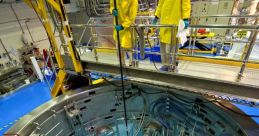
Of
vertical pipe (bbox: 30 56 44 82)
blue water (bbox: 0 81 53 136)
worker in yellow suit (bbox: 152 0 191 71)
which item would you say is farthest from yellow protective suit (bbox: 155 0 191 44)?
vertical pipe (bbox: 30 56 44 82)

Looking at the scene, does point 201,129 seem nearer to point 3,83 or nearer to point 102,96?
point 102,96

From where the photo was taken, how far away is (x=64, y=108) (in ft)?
5.84

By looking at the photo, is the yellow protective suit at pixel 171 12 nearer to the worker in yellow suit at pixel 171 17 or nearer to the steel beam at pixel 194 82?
the worker in yellow suit at pixel 171 17

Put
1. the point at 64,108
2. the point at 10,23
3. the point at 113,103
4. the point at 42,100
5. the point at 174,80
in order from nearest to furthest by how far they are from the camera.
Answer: the point at 174,80 → the point at 64,108 → the point at 113,103 → the point at 42,100 → the point at 10,23

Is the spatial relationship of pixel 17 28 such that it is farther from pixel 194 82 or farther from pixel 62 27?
pixel 194 82

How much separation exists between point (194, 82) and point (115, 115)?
113cm

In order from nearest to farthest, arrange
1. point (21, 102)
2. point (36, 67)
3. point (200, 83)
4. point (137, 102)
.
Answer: point (200, 83) → point (137, 102) → point (21, 102) → point (36, 67)

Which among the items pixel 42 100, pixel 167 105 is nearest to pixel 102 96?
pixel 167 105

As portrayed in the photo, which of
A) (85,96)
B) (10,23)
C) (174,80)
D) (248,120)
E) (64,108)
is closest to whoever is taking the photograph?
(248,120)

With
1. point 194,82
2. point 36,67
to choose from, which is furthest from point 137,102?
point 36,67

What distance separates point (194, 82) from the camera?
1566mm

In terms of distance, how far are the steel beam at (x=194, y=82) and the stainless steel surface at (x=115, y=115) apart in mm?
155

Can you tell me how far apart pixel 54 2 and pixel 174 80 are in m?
1.55

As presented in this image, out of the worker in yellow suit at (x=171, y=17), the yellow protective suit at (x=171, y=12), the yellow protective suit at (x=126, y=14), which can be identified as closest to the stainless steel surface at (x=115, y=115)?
the worker in yellow suit at (x=171, y=17)
